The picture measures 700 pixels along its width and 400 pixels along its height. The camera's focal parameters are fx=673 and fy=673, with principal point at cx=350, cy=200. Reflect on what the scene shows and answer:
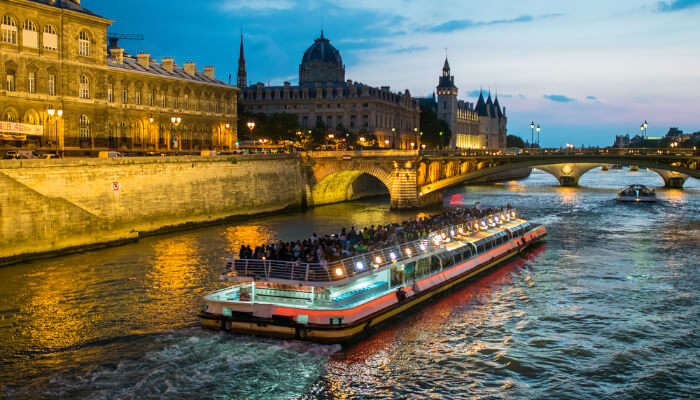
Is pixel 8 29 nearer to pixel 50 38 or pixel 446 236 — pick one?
pixel 50 38

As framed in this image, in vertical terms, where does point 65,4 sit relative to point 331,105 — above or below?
above

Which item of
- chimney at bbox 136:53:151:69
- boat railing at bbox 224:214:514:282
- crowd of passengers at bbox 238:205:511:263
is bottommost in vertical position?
boat railing at bbox 224:214:514:282

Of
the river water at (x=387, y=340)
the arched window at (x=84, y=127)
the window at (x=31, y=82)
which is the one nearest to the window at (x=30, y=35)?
the window at (x=31, y=82)

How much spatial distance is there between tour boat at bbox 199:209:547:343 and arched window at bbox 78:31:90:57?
31.5 metres

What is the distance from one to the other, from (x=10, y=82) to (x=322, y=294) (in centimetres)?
3234

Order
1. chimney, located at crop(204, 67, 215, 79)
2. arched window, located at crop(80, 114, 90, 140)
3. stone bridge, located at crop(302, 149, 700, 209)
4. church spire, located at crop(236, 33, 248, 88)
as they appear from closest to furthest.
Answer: arched window, located at crop(80, 114, 90, 140), stone bridge, located at crop(302, 149, 700, 209), chimney, located at crop(204, 67, 215, 79), church spire, located at crop(236, 33, 248, 88)

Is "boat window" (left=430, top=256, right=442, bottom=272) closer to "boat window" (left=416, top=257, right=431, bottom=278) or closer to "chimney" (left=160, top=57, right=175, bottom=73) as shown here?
"boat window" (left=416, top=257, right=431, bottom=278)

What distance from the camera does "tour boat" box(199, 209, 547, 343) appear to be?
60.0 feet

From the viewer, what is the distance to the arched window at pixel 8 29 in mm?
40656

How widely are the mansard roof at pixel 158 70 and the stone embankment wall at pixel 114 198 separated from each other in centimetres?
1143

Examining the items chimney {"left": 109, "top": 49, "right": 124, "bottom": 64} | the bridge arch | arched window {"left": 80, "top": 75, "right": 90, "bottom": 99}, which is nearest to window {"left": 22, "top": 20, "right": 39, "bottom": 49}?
arched window {"left": 80, "top": 75, "right": 90, "bottom": 99}

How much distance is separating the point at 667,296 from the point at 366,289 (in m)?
11.5

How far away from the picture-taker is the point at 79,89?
154ft

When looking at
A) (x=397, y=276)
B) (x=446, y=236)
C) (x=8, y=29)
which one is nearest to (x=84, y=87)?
(x=8, y=29)
